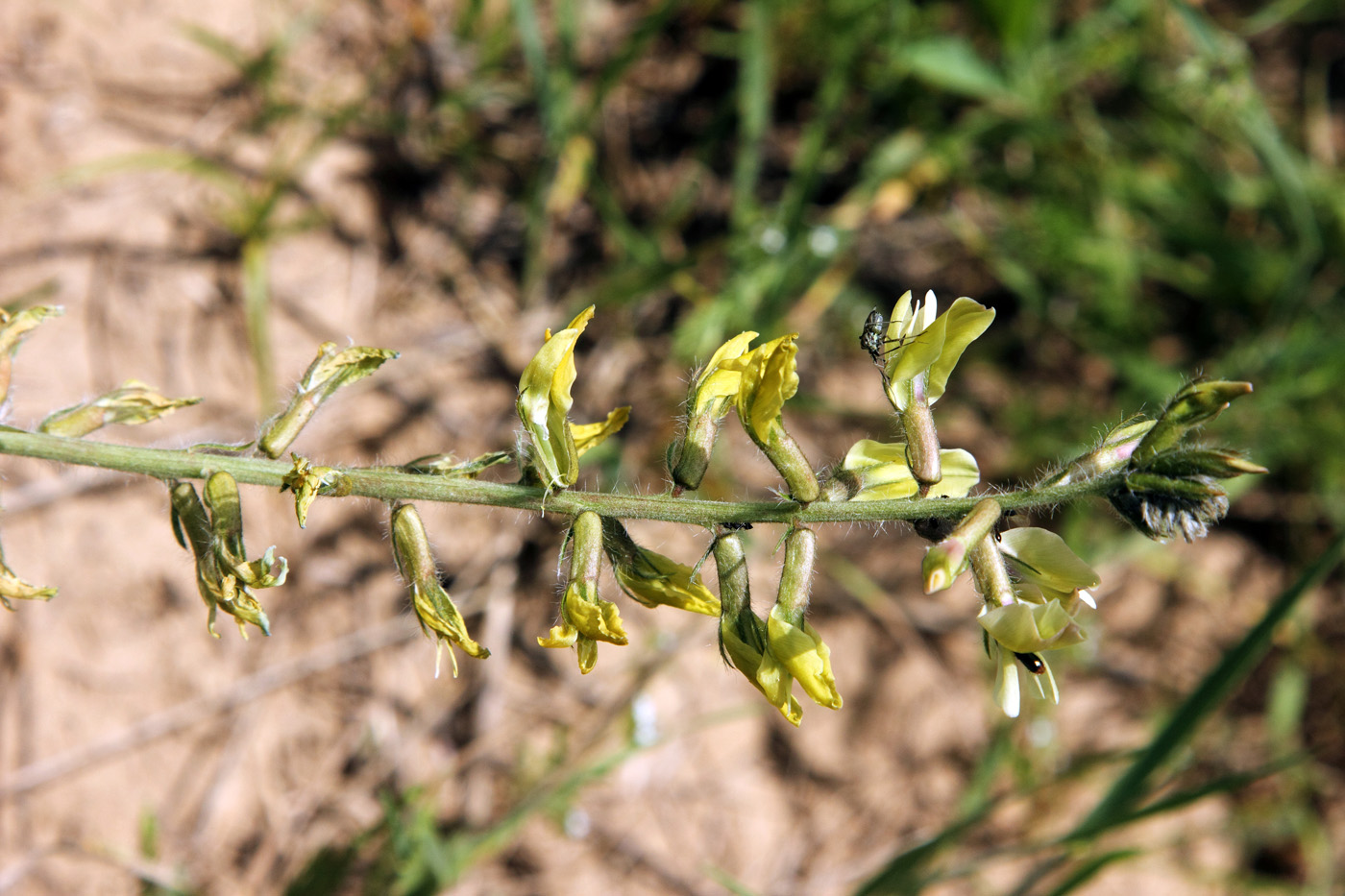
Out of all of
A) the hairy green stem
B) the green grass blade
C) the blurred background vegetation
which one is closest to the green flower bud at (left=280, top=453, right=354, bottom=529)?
the hairy green stem

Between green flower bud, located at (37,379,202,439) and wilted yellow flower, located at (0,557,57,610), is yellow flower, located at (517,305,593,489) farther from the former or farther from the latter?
wilted yellow flower, located at (0,557,57,610)

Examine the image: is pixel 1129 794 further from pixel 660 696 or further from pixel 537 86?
pixel 537 86

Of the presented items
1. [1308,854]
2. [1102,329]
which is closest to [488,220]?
[1102,329]

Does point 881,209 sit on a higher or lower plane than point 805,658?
lower

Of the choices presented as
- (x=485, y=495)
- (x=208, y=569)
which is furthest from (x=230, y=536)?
(x=485, y=495)

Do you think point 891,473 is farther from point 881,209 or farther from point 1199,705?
point 881,209
